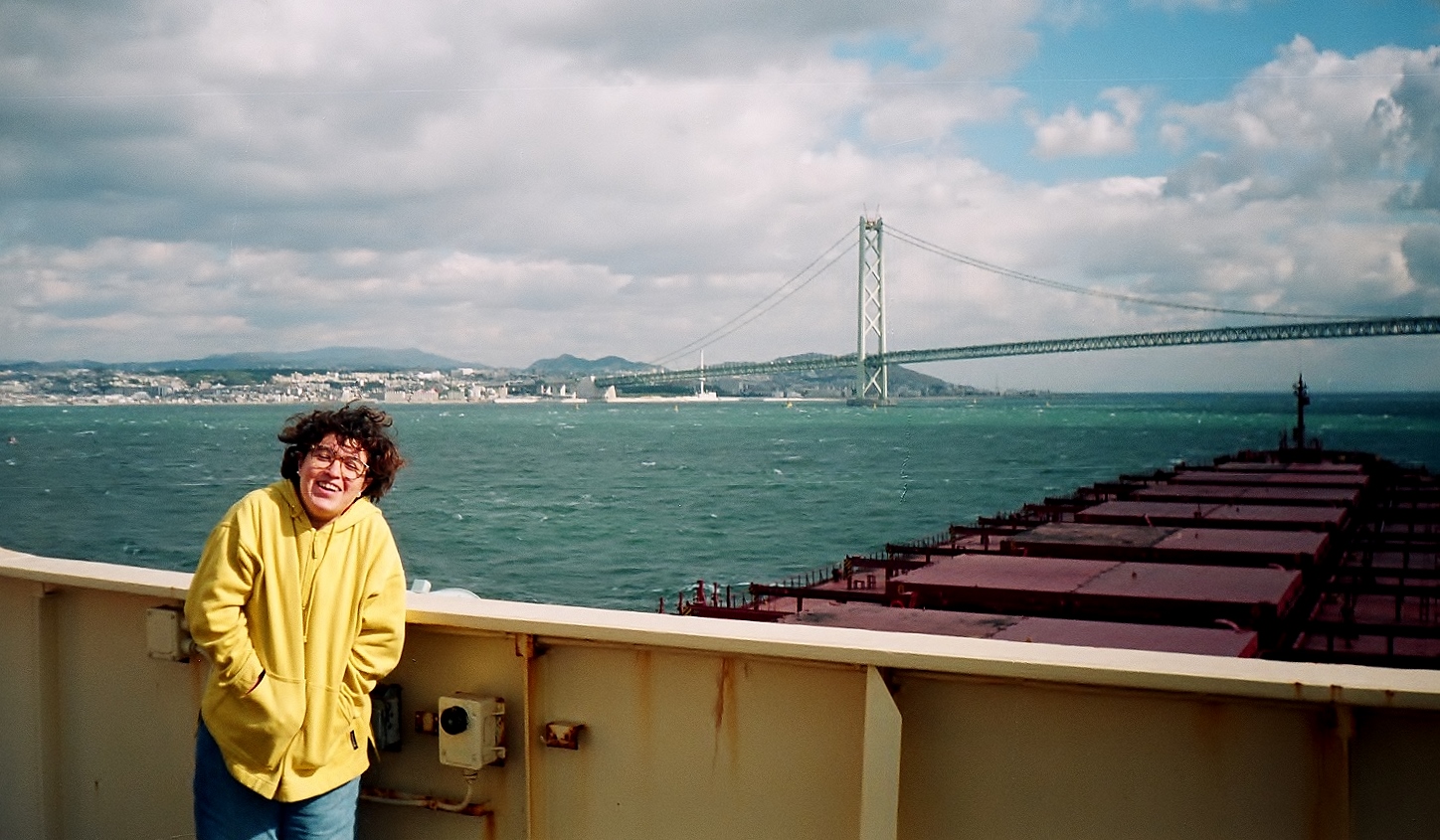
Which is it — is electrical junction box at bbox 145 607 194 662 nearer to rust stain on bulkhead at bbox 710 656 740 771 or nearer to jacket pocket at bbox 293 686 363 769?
jacket pocket at bbox 293 686 363 769

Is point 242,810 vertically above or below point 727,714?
below

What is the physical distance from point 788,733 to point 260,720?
1.13 metres

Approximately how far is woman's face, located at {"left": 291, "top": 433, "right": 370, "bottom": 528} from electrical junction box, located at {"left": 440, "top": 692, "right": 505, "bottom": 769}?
0.54 metres

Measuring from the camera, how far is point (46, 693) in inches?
135

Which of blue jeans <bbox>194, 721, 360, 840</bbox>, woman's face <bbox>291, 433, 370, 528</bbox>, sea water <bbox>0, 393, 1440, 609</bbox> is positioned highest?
woman's face <bbox>291, 433, 370, 528</bbox>

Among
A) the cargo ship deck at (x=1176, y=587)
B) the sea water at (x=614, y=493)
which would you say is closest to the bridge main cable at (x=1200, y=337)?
the sea water at (x=614, y=493)

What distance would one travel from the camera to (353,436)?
2.77 meters

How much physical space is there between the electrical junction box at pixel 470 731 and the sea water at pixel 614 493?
645 cm

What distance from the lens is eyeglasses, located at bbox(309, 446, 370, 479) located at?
8.80ft

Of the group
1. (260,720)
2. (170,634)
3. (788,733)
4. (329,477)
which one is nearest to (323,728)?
(260,720)

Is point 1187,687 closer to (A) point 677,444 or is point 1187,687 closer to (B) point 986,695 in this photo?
(B) point 986,695

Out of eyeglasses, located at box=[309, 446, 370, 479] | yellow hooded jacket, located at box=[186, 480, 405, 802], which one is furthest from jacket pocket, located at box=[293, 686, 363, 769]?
eyeglasses, located at box=[309, 446, 370, 479]

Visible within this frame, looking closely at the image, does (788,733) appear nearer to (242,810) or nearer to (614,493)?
(242,810)

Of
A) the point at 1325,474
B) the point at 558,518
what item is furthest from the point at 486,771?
the point at 558,518
